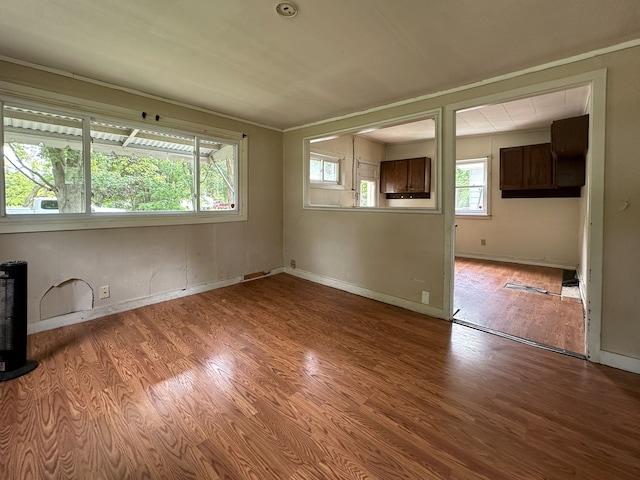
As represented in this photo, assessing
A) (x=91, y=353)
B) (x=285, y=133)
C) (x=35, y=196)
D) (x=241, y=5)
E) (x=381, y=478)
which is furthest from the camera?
(x=285, y=133)

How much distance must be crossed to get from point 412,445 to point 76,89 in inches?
156

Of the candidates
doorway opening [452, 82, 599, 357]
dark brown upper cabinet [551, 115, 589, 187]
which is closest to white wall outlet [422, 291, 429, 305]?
doorway opening [452, 82, 599, 357]

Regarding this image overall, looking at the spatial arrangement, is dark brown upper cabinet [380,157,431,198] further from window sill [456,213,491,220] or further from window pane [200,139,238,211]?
window pane [200,139,238,211]

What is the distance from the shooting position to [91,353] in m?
2.35

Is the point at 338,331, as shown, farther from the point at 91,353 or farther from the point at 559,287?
the point at 559,287

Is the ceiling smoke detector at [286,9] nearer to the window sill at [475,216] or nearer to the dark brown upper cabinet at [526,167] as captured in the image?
the dark brown upper cabinet at [526,167]

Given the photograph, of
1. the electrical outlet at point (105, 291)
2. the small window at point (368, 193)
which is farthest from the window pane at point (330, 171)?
the electrical outlet at point (105, 291)

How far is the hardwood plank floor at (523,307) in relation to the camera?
2.74 m

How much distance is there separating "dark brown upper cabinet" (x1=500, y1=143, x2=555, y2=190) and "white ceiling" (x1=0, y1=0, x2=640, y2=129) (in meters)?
3.58

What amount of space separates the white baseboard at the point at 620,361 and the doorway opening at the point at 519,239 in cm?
16

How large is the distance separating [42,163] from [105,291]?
1.35 metres

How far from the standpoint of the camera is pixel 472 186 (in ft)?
20.9

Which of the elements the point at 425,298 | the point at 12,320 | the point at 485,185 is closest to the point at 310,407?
the point at 425,298

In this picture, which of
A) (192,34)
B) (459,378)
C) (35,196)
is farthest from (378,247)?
(35,196)
